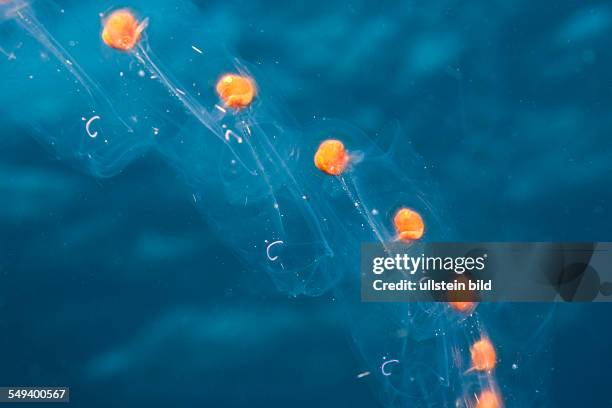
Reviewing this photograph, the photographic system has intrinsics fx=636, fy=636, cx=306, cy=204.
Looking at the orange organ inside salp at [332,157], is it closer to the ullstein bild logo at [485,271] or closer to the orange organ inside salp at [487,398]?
the ullstein bild logo at [485,271]

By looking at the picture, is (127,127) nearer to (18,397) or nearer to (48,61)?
(48,61)

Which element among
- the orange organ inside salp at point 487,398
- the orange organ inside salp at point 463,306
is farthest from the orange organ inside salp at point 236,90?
the orange organ inside salp at point 487,398

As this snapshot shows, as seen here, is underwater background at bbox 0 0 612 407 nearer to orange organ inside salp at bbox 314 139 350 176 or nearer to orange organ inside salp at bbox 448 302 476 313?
orange organ inside salp at bbox 314 139 350 176

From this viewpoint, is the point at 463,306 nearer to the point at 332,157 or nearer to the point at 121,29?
the point at 332,157

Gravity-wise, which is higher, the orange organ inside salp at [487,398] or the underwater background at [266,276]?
the underwater background at [266,276]

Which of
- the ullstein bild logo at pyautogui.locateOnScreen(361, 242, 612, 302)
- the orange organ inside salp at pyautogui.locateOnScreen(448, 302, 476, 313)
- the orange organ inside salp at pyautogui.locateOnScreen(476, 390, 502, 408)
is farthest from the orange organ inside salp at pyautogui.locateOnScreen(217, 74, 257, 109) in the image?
the orange organ inside salp at pyautogui.locateOnScreen(476, 390, 502, 408)

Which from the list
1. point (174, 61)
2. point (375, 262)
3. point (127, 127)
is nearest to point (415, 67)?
point (375, 262)
